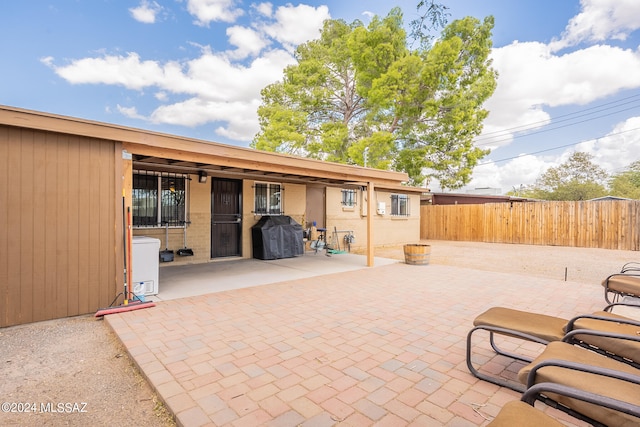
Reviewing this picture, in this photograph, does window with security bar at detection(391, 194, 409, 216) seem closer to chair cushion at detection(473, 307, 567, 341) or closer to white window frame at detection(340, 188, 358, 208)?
white window frame at detection(340, 188, 358, 208)

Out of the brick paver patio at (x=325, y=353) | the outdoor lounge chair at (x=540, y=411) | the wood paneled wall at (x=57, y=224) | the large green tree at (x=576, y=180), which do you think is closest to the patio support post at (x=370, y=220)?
the brick paver patio at (x=325, y=353)

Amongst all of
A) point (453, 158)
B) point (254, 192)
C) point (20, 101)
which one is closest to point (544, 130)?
point (453, 158)

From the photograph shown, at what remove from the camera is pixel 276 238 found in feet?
26.9

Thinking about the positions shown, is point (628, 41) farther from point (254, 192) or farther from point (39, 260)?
point (39, 260)

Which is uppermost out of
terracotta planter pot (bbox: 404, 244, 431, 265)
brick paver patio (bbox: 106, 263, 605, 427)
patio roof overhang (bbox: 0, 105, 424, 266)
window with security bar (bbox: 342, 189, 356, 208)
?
patio roof overhang (bbox: 0, 105, 424, 266)

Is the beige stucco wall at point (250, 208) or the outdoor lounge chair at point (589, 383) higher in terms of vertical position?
the beige stucco wall at point (250, 208)

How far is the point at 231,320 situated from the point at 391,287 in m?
2.79

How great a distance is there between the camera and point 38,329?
3357 mm

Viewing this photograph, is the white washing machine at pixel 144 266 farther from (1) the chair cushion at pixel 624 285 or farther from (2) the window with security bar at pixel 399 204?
(2) the window with security bar at pixel 399 204

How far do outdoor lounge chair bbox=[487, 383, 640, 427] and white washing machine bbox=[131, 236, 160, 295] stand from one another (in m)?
4.53

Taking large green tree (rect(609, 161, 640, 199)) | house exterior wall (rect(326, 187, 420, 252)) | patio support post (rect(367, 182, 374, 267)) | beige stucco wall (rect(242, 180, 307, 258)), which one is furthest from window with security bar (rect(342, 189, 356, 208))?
large green tree (rect(609, 161, 640, 199))

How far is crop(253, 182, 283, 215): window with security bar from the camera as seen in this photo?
8.45 meters

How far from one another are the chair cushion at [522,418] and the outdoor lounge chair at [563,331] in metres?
0.93

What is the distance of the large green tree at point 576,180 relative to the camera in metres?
23.8
